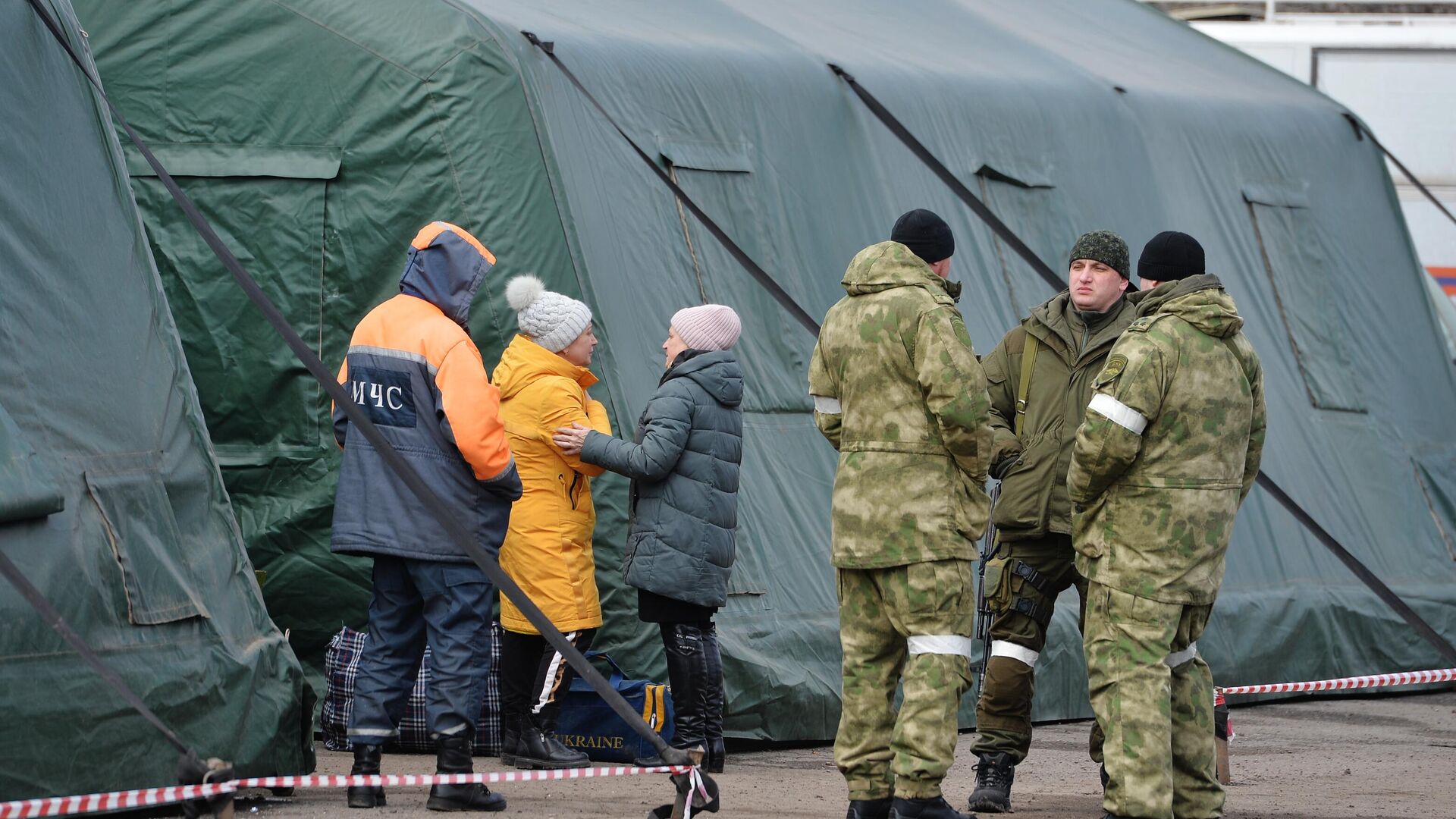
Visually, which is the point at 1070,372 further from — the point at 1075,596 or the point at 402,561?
the point at 1075,596

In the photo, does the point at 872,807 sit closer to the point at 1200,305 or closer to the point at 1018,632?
the point at 1018,632

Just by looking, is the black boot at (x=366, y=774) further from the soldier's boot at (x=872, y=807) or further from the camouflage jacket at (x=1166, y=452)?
the camouflage jacket at (x=1166, y=452)

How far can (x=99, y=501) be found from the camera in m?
5.63

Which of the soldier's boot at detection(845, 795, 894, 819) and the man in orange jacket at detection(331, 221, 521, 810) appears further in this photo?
the man in orange jacket at detection(331, 221, 521, 810)

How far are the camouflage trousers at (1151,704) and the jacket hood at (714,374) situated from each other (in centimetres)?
159

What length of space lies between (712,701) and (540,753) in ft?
2.04

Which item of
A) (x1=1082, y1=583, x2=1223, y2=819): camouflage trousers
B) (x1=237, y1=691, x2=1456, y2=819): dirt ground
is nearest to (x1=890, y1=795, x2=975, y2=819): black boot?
(x1=1082, y1=583, x2=1223, y2=819): camouflage trousers

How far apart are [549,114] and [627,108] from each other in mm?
529

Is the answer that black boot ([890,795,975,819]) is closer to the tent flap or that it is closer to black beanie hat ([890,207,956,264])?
black beanie hat ([890,207,956,264])

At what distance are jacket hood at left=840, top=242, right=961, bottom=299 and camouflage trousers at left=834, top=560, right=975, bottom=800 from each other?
817 millimetres

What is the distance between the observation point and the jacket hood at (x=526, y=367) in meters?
6.77

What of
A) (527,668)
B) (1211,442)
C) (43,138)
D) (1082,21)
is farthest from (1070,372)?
(1082,21)

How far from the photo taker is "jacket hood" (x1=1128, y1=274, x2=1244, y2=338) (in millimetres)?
5664

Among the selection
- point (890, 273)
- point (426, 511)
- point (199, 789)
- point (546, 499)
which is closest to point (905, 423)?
point (890, 273)
